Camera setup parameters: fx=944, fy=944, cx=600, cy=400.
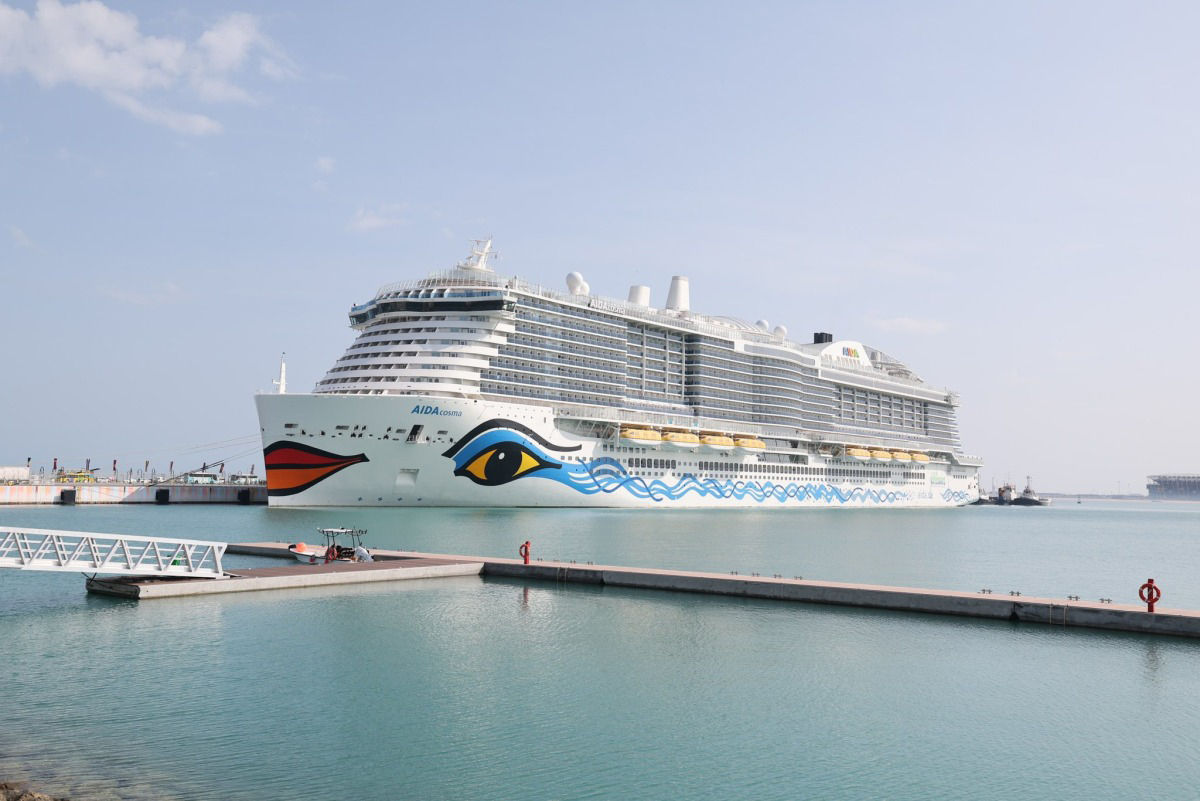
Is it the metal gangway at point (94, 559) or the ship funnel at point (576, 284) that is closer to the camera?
the metal gangway at point (94, 559)

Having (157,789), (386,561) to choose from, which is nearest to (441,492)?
(386,561)

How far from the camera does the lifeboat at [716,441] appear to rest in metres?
74.6

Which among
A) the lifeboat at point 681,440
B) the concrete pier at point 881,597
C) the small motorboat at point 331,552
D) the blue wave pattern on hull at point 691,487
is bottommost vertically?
the concrete pier at point 881,597

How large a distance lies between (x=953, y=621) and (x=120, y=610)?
1955cm

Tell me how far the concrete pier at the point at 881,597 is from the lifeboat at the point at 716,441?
45988 mm

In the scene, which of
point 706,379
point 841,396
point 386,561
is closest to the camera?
point 386,561

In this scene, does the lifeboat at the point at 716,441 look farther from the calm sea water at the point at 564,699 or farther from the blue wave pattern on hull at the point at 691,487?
the calm sea water at the point at 564,699

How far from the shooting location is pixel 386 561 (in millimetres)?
29203

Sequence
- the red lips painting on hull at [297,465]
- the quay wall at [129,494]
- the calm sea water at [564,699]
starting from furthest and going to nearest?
the quay wall at [129,494] → the red lips painting on hull at [297,465] → the calm sea water at [564,699]

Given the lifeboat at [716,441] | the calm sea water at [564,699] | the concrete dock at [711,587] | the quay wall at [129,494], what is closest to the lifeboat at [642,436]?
the lifeboat at [716,441]

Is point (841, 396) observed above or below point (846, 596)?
Result: above

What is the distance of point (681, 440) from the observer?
235 feet

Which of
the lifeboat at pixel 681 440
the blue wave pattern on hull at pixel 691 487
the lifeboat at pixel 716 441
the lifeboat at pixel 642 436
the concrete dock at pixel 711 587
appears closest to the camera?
the concrete dock at pixel 711 587

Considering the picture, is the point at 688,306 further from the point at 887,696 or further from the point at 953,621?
the point at 887,696
